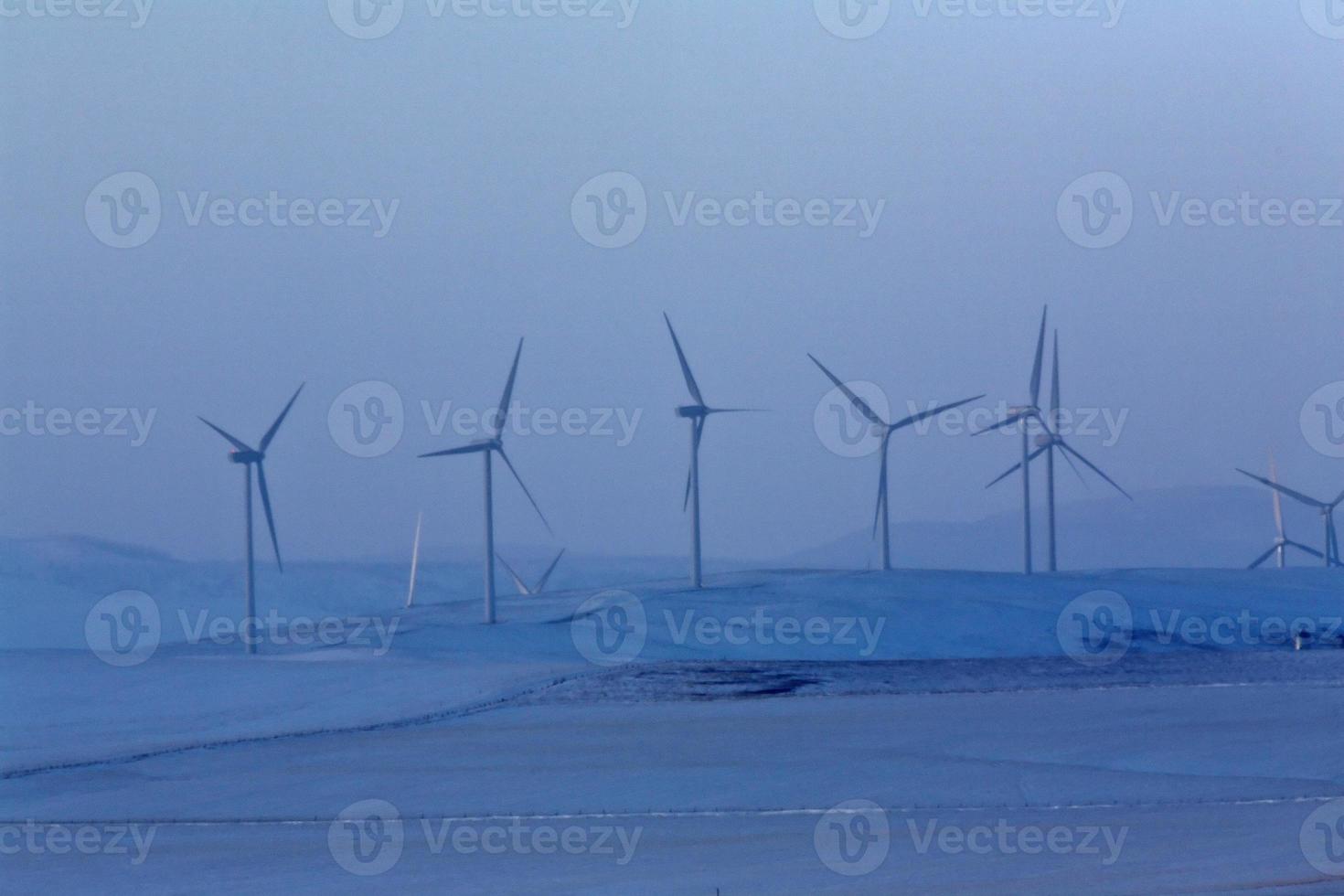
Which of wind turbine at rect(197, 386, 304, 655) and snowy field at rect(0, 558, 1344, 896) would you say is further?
wind turbine at rect(197, 386, 304, 655)

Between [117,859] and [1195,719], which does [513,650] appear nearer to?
[1195,719]

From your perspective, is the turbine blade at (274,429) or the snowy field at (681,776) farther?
the turbine blade at (274,429)

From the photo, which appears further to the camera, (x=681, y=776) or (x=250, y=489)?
(x=250, y=489)

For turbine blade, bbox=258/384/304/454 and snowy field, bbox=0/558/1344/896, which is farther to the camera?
turbine blade, bbox=258/384/304/454

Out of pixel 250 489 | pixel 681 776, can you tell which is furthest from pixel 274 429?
pixel 681 776

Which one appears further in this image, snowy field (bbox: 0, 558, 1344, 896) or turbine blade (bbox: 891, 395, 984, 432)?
turbine blade (bbox: 891, 395, 984, 432)

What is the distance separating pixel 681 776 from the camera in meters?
21.3

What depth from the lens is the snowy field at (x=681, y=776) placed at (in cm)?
1563

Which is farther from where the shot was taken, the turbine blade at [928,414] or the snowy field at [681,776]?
the turbine blade at [928,414]

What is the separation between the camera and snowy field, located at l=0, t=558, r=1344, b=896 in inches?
615

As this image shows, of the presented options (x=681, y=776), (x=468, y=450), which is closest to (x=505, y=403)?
(x=468, y=450)

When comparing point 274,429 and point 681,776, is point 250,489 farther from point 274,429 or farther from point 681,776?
point 681,776

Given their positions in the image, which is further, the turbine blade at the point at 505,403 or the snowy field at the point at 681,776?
the turbine blade at the point at 505,403

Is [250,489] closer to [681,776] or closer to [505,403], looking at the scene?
[505,403]
